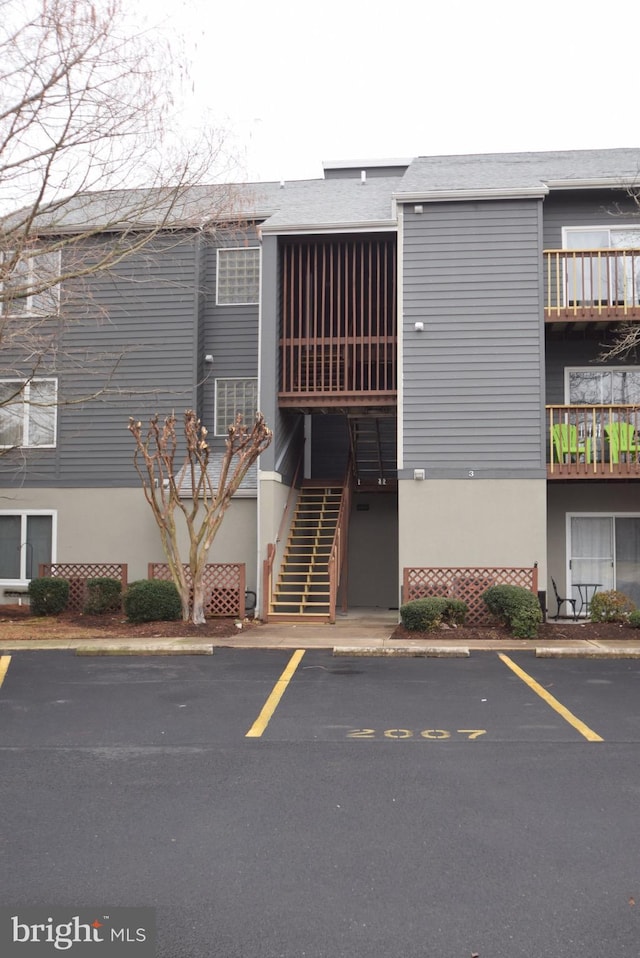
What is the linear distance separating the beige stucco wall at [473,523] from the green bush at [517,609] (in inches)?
65.0

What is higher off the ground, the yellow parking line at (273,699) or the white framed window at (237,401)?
the white framed window at (237,401)

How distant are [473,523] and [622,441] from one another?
9.85 ft

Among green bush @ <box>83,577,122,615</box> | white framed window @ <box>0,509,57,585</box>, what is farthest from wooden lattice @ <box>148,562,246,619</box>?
white framed window @ <box>0,509,57,585</box>

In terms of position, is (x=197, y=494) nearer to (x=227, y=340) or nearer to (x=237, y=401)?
(x=237, y=401)

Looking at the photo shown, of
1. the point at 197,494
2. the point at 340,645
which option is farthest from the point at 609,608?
the point at 197,494

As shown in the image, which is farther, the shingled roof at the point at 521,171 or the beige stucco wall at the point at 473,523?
the shingled roof at the point at 521,171

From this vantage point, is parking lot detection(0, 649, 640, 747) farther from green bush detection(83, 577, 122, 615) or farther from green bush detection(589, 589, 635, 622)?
green bush detection(83, 577, 122, 615)

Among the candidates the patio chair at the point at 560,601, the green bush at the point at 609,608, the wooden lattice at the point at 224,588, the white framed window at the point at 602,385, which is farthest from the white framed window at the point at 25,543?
the white framed window at the point at 602,385

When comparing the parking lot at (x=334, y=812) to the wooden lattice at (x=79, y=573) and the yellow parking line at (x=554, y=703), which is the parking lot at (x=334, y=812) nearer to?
the yellow parking line at (x=554, y=703)

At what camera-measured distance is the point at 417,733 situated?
24.2ft

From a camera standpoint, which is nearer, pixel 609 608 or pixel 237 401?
pixel 609 608

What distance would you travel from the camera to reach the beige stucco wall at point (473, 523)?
15.2 meters

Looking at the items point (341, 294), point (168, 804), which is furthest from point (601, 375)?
point (168, 804)

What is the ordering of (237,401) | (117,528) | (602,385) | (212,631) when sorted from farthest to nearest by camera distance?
(237,401) → (117,528) → (602,385) → (212,631)
